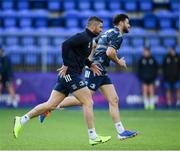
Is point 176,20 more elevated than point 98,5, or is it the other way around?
point 98,5

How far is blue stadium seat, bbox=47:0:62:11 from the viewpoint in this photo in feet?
95.0

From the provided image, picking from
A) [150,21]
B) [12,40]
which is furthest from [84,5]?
[12,40]

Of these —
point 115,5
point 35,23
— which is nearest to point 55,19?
point 35,23

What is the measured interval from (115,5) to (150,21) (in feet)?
5.82

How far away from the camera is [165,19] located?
94.7 feet

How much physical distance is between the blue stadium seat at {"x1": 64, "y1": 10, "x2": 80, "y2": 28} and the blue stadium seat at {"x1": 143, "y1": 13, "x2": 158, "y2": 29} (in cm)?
296

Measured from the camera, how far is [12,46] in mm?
25656

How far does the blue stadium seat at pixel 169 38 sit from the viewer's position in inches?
1049

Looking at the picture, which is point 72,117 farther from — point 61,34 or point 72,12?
point 72,12

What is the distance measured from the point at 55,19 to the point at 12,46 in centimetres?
343

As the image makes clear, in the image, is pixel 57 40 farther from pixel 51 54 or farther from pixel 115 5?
pixel 115 5

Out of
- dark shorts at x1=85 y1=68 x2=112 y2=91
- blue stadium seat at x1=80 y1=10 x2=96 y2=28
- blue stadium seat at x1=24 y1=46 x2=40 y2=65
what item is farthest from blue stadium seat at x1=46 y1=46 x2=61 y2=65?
dark shorts at x1=85 y1=68 x2=112 y2=91

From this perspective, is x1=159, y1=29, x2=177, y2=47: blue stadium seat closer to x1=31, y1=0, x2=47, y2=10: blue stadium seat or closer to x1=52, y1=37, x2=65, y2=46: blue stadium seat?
x1=52, y1=37, x2=65, y2=46: blue stadium seat

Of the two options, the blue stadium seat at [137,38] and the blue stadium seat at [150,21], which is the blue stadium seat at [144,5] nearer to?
the blue stadium seat at [150,21]
